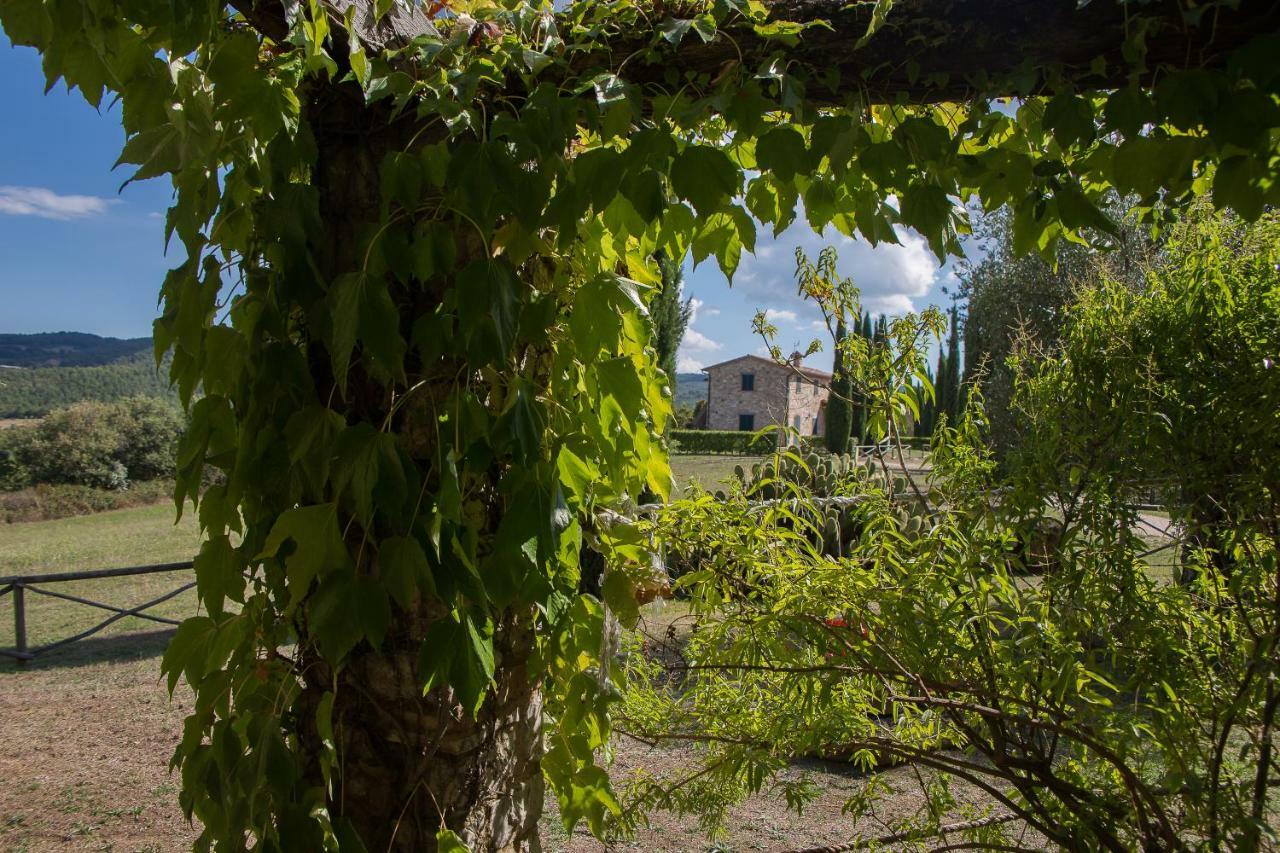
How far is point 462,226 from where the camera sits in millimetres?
1360

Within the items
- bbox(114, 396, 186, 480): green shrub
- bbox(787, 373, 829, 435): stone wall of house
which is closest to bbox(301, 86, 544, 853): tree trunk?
bbox(787, 373, 829, 435): stone wall of house

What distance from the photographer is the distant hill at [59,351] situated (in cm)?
3486

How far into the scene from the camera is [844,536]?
751cm

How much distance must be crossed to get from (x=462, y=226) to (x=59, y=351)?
46.1 meters

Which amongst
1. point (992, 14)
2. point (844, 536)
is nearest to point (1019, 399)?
point (992, 14)

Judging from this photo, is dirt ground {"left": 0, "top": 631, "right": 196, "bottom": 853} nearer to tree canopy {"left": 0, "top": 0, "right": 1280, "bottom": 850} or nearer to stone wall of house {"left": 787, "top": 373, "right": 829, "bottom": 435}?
tree canopy {"left": 0, "top": 0, "right": 1280, "bottom": 850}

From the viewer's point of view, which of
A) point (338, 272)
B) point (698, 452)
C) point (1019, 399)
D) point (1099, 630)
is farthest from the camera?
point (698, 452)

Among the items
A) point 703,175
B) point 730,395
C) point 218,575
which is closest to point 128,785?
point 218,575

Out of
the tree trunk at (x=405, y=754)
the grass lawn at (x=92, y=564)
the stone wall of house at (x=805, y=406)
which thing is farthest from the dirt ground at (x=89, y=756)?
the stone wall of house at (x=805, y=406)

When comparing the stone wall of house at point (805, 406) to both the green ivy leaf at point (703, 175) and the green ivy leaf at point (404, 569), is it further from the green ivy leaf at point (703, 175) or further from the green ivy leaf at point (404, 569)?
the green ivy leaf at point (404, 569)

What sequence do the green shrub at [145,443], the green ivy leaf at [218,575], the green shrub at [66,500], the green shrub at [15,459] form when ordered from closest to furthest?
the green ivy leaf at [218,575] < the green shrub at [66,500] < the green shrub at [15,459] < the green shrub at [145,443]

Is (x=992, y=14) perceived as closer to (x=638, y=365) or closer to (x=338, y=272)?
(x=638, y=365)

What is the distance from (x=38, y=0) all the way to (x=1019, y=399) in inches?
74.2

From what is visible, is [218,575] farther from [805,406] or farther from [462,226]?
[805,406]
